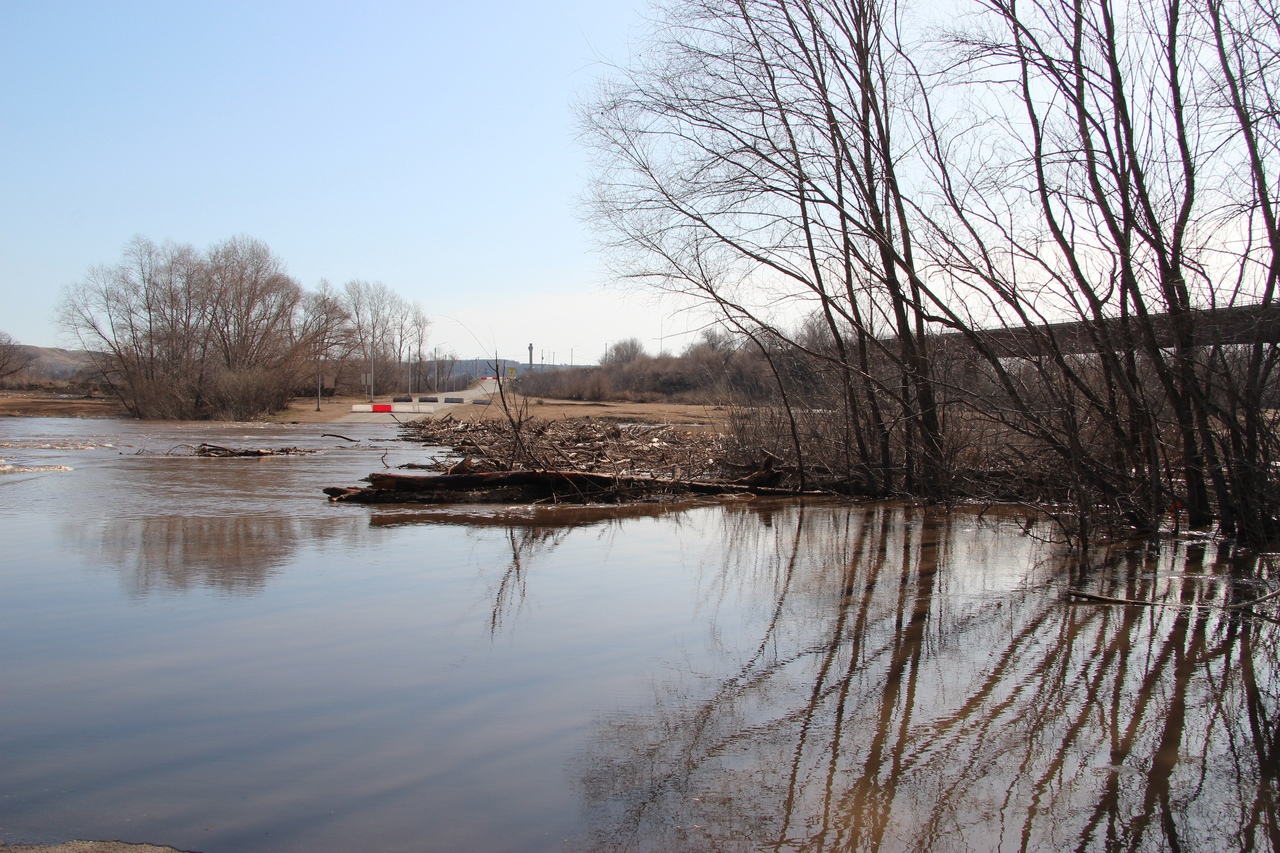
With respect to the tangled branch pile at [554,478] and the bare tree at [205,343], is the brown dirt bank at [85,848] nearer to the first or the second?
the tangled branch pile at [554,478]

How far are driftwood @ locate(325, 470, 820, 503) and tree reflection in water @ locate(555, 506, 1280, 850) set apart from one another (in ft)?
19.0

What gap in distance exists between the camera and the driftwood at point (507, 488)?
1203cm

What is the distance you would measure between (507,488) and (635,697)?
A: 322 inches

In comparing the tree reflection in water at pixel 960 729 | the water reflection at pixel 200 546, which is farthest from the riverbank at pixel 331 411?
the tree reflection in water at pixel 960 729

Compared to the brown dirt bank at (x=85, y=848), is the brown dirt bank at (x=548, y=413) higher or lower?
higher

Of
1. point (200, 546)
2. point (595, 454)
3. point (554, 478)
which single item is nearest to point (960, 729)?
point (200, 546)

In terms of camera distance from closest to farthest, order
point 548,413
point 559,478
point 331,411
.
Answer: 1. point 559,478
2. point 548,413
3. point 331,411

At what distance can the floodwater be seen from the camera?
3.12m

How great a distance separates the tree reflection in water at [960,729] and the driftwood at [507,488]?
5793 millimetres

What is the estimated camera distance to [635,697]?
14.3ft

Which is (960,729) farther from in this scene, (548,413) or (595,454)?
(548,413)

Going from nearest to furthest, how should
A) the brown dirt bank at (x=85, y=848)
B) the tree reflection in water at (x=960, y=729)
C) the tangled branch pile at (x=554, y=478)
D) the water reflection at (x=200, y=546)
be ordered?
the brown dirt bank at (x=85, y=848) → the tree reflection in water at (x=960, y=729) → the water reflection at (x=200, y=546) → the tangled branch pile at (x=554, y=478)

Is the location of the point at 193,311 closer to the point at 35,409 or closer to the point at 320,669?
the point at 35,409

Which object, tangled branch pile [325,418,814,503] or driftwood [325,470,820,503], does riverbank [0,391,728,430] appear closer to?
tangled branch pile [325,418,814,503]
